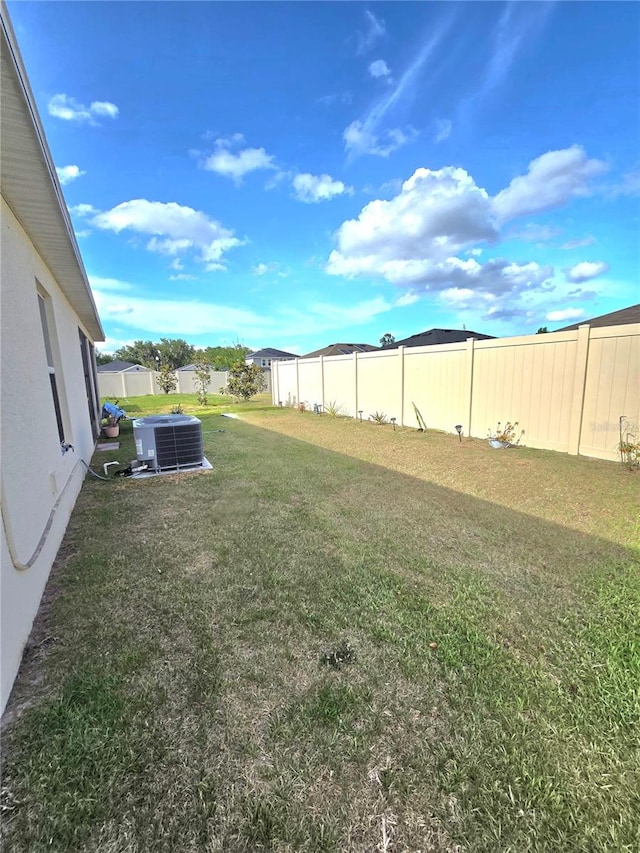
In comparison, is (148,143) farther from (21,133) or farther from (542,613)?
(542,613)

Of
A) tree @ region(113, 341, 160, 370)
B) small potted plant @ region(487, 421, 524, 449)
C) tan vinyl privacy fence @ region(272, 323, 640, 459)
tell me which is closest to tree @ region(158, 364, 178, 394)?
tan vinyl privacy fence @ region(272, 323, 640, 459)

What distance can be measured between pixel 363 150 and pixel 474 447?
9.22 meters

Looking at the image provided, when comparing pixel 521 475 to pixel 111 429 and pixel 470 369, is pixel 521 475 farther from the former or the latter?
pixel 111 429

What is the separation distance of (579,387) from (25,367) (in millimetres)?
7807

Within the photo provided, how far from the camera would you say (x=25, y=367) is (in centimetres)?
285

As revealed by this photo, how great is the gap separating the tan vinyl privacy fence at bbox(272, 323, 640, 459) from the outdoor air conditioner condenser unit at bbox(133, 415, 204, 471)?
6245 mm

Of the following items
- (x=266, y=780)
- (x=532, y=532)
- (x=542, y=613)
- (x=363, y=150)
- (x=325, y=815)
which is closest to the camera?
(x=325, y=815)

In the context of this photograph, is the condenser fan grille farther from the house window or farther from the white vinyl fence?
the white vinyl fence

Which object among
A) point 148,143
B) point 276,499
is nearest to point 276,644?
point 276,499

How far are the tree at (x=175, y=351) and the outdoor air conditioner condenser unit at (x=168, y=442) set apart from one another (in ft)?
157

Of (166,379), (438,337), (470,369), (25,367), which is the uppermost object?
(438,337)

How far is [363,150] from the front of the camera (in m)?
10.4

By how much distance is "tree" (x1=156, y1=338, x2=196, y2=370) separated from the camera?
50688 mm

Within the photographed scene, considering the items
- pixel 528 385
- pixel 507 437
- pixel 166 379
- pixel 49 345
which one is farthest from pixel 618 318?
pixel 166 379
